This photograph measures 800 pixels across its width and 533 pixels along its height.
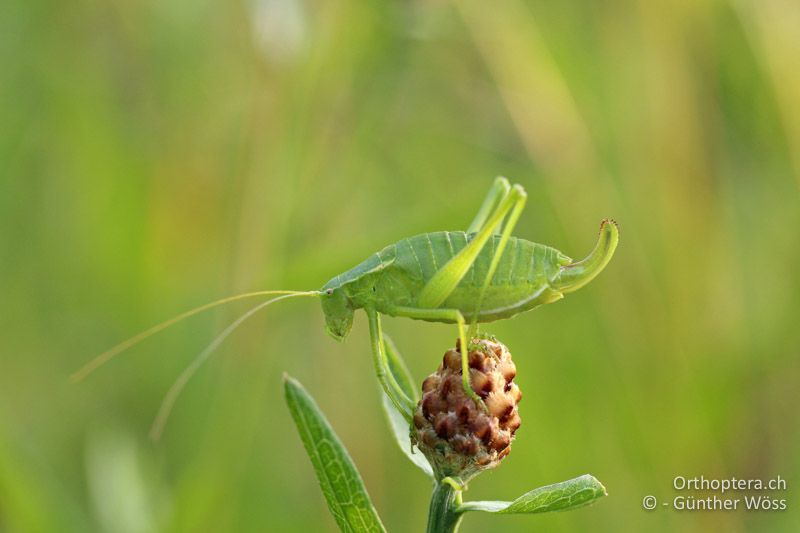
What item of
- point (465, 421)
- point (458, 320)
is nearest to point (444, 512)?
point (465, 421)

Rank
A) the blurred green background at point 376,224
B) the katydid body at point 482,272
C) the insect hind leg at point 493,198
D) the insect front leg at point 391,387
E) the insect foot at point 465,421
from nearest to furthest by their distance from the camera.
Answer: the insect foot at point 465,421
the insect front leg at point 391,387
the katydid body at point 482,272
the insect hind leg at point 493,198
the blurred green background at point 376,224

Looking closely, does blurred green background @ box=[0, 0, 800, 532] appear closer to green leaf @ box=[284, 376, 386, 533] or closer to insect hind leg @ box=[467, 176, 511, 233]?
insect hind leg @ box=[467, 176, 511, 233]

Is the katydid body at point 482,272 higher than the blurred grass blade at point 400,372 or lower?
higher

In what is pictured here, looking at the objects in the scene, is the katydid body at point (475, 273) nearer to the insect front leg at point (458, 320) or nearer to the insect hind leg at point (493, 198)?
the insect front leg at point (458, 320)

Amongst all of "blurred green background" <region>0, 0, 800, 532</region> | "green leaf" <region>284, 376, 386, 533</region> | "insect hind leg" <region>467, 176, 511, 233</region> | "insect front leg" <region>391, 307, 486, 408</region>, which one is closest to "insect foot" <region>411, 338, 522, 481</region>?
"insect front leg" <region>391, 307, 486, 408</region>

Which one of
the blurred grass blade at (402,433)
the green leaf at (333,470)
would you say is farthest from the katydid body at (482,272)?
the green leaf at (333,470)

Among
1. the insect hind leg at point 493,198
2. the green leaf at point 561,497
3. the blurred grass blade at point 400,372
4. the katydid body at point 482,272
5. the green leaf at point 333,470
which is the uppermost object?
the insect hind leg at point 493,198
